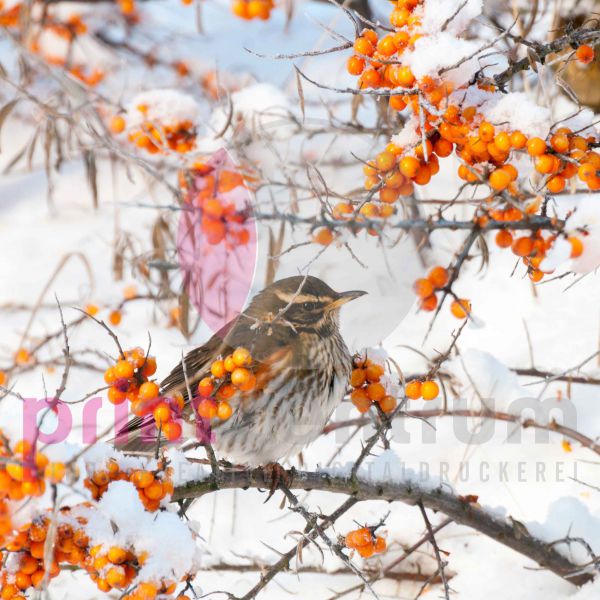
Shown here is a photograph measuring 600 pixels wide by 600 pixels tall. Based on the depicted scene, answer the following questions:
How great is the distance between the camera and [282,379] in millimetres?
2641

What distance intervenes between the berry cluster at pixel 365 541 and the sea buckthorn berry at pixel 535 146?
1040 mm

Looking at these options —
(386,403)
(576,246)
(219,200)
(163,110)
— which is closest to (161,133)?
(163,110)

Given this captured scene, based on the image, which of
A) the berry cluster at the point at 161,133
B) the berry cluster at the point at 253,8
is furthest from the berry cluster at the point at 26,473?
the berry cluster at the point at 253,8

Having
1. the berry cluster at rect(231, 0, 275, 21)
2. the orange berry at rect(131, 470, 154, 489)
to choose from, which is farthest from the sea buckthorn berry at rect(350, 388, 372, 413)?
the berry cluster at rect(231, 0, 275, 21)

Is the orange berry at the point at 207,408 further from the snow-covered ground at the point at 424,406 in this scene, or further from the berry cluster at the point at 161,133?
the berry cluster at the point at 161,133

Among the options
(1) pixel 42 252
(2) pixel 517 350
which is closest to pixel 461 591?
(2) pixel 517 350

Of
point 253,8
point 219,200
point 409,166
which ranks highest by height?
point 253,8

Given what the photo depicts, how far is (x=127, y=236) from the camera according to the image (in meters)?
3.86

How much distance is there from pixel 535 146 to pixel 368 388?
78 cm

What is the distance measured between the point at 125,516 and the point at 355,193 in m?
1.49

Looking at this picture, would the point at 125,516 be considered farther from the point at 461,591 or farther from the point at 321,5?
the point at 321,5

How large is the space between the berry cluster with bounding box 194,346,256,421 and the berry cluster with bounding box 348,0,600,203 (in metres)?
0.48

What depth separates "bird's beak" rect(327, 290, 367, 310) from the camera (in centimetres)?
261

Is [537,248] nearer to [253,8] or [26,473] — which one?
[26,473]
